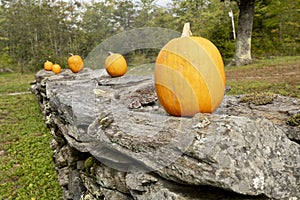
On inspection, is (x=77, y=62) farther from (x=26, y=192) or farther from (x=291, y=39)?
(x=291, y=39)

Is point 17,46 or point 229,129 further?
point 17,46

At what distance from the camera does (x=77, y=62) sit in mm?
7805

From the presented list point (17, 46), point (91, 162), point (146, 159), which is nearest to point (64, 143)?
point (91, 162)

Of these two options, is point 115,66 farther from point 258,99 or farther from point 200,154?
point 200,154

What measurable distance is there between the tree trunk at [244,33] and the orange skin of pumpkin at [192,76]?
13929 mm

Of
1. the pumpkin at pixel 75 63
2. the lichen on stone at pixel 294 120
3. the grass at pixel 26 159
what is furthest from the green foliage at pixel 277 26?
the lichen on stone at pixel 294 120

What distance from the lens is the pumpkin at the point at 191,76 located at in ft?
7.18

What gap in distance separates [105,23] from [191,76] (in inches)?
1247

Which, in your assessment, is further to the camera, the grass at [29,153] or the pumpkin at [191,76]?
the grass at [29,153]

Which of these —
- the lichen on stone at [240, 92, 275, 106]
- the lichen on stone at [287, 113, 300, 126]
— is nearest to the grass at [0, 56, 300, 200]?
the lichen on stone at [240, 92, 275, 106]

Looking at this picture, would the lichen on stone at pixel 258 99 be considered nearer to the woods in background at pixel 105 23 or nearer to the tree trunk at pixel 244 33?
the tree trunk at pixel 244 33

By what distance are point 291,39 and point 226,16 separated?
7368 mm

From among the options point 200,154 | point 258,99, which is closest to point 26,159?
point 258,99

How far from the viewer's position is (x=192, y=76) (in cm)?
218
